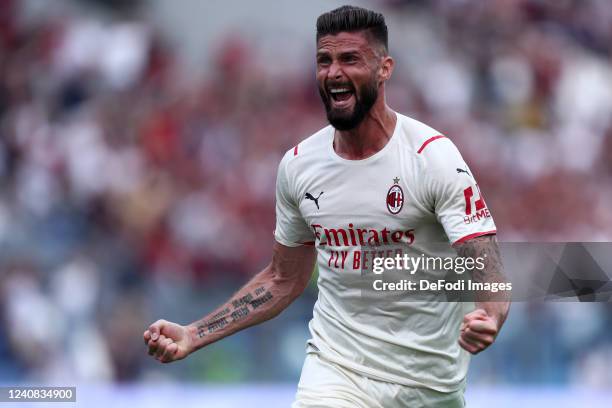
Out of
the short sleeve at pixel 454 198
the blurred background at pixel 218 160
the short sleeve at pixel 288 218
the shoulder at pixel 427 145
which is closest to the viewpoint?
the short sleeve at pixel 454 198

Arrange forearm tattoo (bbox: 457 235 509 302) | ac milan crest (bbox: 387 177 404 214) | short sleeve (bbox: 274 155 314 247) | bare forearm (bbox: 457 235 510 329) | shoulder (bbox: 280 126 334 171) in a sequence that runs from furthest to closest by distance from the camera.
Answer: short sleeve (bbox: 274 155 314 247), shoulder (bbox: 280 126 334 171), ac milan crest (bbox: 387 177 404 214), forearm tattoo (bbox: 457 235 509 302), bare forearm (bbox: 457 235 510 329)

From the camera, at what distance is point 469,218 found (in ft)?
16.3

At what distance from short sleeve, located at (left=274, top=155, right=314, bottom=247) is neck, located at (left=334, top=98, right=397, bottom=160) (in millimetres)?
365

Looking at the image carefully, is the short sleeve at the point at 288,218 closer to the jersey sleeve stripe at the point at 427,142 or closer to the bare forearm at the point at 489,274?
the jersey sleeve stripe at the point at 427,142

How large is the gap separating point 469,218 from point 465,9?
9.41 meters

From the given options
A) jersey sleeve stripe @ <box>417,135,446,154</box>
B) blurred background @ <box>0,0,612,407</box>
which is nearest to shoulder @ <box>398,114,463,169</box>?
jersey sleeve stripe @ <box>417,135,446,154</box>

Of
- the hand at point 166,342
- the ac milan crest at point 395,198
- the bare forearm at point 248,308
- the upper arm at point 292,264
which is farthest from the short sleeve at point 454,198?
the hand at point 166,342

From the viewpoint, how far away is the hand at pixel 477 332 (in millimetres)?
4289

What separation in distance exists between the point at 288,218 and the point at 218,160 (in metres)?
6.68

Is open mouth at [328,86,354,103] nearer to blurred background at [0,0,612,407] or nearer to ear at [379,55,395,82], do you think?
ear at [379,55,395,82]

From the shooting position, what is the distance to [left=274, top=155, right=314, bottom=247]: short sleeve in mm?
5680

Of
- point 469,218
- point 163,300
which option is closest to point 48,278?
point 163,300

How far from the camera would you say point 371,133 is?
539 centimetres

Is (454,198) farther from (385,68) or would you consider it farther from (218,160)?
(218,160)
